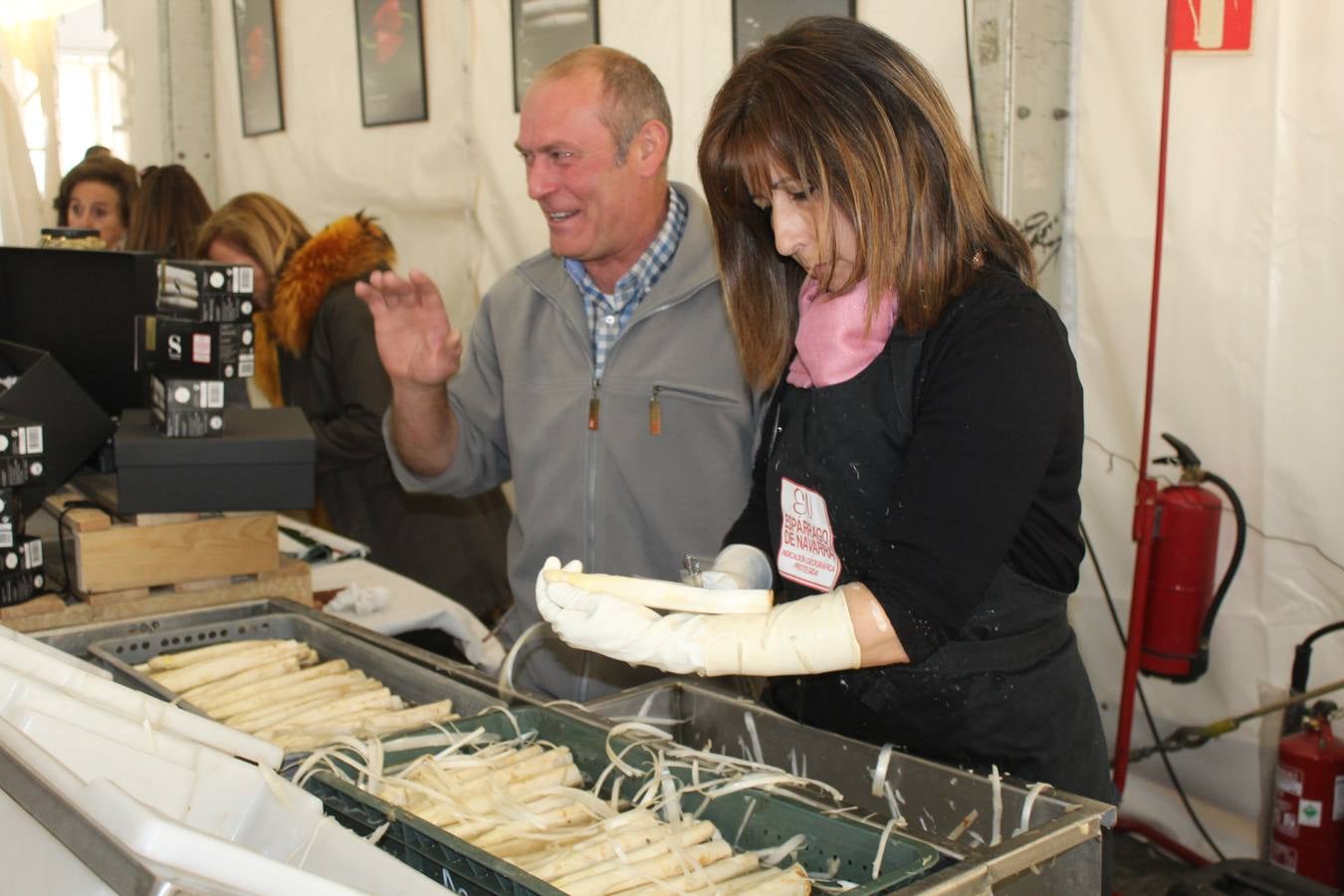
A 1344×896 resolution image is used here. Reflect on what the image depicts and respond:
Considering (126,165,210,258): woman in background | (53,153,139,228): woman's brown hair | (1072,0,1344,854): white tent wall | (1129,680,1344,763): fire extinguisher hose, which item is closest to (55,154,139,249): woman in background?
(53,153,139,228): woman's brown hair

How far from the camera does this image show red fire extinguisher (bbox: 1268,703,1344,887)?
3.00 m

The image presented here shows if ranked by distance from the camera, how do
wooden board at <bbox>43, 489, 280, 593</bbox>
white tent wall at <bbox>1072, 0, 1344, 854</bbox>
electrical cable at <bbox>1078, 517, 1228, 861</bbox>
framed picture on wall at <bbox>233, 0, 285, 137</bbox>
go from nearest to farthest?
wooden board at <bbox>43, 489, 280, 593</bbox>, white tent wall at <bbox>1072, 0, 1344, 854</bbox>, electrical cable at <bbox>1078, 517, 1228, 861</bbox>, framed picture on wall at <bbox>233, 0, 285, 137</bbox>

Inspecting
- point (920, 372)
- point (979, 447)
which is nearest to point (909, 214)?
point (920, 372)

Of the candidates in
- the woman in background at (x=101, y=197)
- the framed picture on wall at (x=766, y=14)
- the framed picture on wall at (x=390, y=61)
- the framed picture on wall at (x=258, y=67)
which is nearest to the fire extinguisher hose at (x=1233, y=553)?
the framed picture on wall at (x=766, y=14)

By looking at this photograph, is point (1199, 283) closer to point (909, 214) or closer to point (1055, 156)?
point (1055, 156)

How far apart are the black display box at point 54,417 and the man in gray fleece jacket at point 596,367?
0.65 metres

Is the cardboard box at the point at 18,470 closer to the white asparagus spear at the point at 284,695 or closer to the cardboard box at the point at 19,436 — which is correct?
the cardboard box at the point at 19,436

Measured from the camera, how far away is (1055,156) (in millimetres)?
3342

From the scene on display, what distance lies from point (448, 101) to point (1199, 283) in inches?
129

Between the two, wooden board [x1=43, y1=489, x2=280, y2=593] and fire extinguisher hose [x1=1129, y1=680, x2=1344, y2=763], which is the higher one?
wooden board [x1=43, y1=489, x2=280, y2=593]

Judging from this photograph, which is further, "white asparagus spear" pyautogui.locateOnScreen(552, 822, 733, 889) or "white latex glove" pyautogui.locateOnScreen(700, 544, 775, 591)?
"white latex glove" pyautogui.locateOnScreen(700, 544, 775, 591)

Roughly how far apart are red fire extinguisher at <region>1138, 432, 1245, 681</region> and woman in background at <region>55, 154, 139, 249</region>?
4199 mm

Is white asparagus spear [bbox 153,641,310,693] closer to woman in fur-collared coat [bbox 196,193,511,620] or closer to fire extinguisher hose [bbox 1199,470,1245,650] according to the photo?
woman in fur-collared coat [bbox 196,193,511,620]

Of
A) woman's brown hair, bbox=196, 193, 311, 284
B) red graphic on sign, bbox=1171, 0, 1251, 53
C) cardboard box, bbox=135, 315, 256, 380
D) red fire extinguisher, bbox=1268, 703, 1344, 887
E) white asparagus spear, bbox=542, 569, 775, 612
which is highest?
red graphic on sign, bbox=1171, 0, 1251, 53
